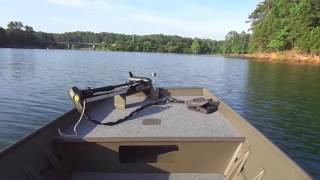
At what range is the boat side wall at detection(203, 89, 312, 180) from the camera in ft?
13.5

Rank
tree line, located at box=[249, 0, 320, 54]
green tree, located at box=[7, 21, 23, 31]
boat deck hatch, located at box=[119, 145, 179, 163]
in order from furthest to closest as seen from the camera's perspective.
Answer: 1. green tree, located at box=[7, 21, 23, 31]
2. tree line, located at box=[249, 0, 320, 54]
3. boat deck hatch, located at box=[119, 145, 179, 163]

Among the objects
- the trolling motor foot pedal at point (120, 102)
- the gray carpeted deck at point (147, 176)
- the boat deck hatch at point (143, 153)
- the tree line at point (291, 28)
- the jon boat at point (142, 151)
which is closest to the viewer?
the jon boat at point (142, 151)

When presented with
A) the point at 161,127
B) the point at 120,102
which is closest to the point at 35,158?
the point at 161,127

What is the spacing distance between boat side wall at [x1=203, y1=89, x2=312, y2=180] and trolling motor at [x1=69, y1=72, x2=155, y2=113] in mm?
2496

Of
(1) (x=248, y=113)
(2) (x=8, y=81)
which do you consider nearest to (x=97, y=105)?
(1) (x=248, y=113)

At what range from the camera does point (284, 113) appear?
18297 mm

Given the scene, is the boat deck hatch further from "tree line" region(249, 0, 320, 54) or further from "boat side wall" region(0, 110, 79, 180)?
"tree line" region(249, 0, 320, 54)

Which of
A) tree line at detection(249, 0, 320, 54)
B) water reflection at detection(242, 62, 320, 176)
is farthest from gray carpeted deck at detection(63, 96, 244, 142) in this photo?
tree line at detection(249, 0, 320, 54)

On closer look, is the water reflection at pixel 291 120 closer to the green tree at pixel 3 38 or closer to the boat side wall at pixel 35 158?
the boat side wall at pixel 35 158

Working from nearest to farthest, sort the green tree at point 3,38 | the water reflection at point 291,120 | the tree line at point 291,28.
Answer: the water reflection at point 291,120 → the tree line at point 291,28 → the green tree at point 3,38

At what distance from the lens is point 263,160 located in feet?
16.3

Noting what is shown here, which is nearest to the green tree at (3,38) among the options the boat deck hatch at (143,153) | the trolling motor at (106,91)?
the trolling motor at (106,91)

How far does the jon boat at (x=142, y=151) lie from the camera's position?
4750 millimetres

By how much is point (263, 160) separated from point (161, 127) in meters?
2.19
